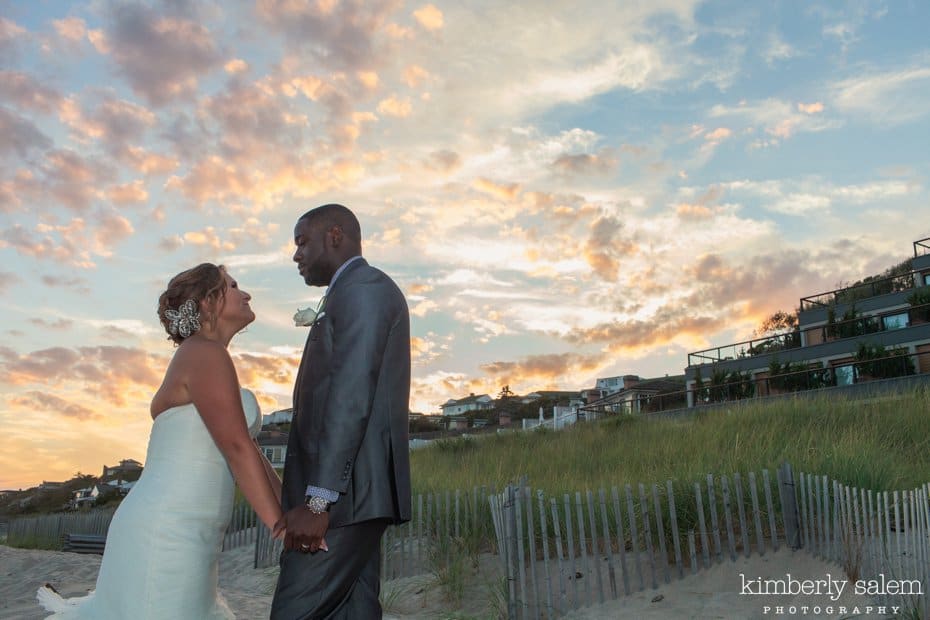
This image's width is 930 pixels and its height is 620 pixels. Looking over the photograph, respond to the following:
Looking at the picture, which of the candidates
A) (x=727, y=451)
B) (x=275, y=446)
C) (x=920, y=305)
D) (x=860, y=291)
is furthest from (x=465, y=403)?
(x=727, y=451)

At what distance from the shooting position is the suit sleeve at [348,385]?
2783 millimetres

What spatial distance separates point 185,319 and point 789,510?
724 cm

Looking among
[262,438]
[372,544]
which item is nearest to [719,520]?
[372,544]

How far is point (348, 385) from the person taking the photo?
2.83m

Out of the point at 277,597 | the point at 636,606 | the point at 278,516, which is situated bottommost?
the point at 636,606

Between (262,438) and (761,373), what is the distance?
34976 mm

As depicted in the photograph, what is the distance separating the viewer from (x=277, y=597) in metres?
2.86

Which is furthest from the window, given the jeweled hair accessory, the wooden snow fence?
the jeweled hair accessory

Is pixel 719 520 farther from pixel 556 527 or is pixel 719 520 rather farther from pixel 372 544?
pixel 372 544

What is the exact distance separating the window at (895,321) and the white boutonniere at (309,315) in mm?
35865

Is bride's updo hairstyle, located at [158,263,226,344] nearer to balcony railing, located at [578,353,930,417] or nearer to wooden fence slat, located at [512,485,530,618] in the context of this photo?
wooden fence slat, located at [512,485,530,618]

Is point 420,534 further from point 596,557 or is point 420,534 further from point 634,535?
point 634,535

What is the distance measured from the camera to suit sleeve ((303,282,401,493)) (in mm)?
2783

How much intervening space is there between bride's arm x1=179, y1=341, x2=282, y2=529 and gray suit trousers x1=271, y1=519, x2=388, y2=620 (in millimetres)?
246
